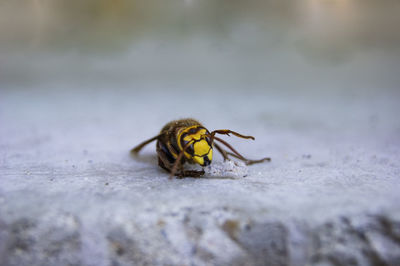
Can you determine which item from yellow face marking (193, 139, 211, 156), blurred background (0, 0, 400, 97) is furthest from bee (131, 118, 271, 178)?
blurred background (0, 0, 400, 97)

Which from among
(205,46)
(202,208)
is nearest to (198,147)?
(202,208)

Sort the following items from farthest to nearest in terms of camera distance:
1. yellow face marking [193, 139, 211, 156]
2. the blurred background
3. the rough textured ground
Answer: the blurred background → yellow face marking [193, 139, 211, 156] → the rough textured ground

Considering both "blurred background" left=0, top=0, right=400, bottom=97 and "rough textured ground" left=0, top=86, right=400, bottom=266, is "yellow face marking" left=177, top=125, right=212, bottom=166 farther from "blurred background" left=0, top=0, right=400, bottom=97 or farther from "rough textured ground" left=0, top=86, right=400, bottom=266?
"blurred background" left=0, top=0, right=400, bottom=97

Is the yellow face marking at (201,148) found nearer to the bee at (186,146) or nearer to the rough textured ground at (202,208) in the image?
the bee at (186,146)

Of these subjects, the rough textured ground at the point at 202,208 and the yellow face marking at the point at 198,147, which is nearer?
the rough textured ground at the point at 202,208

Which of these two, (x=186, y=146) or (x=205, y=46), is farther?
(x=205, y=46)

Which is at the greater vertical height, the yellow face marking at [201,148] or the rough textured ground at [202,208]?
the yellow face marking at [201,148]

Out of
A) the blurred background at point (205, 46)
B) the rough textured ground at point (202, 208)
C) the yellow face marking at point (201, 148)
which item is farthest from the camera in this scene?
the blurred background at point (205, 46)

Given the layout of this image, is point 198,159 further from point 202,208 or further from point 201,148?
point 202,208

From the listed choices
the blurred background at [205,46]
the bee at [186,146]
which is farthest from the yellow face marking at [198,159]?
the blurred background at [205,46]
